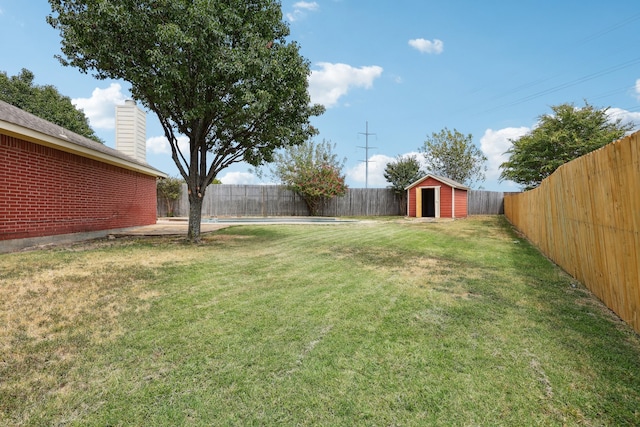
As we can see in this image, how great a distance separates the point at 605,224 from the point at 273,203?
1973 centimetres

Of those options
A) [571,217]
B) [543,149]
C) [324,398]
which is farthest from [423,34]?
[543,149]

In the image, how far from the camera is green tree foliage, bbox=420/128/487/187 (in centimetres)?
2995

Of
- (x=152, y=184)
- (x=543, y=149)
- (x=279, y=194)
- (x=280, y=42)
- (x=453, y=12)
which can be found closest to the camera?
(x=280, y=42)

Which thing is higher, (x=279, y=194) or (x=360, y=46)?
(x=360, y=46)

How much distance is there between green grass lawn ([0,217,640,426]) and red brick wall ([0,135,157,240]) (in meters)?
2.79

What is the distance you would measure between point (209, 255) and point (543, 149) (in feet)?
88.2

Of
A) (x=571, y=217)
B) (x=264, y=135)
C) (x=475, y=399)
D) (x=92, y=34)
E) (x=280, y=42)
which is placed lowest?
(x=475, y=399)

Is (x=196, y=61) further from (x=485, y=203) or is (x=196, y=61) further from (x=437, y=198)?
(x=485, y=203)

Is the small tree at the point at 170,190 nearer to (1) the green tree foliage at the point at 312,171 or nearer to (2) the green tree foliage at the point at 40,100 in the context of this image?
(1) the green tree foliage at the point at 312,171

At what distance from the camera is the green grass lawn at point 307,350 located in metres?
1.74

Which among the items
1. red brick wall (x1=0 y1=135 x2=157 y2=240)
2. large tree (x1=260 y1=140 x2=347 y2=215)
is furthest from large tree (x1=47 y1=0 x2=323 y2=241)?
large tree (x1=260 y1=140 x2=347 y2=215)

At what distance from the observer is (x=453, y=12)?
1141 cm

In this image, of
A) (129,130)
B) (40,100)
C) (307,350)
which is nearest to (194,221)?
(307,350)

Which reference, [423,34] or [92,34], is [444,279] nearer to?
[92,34]
